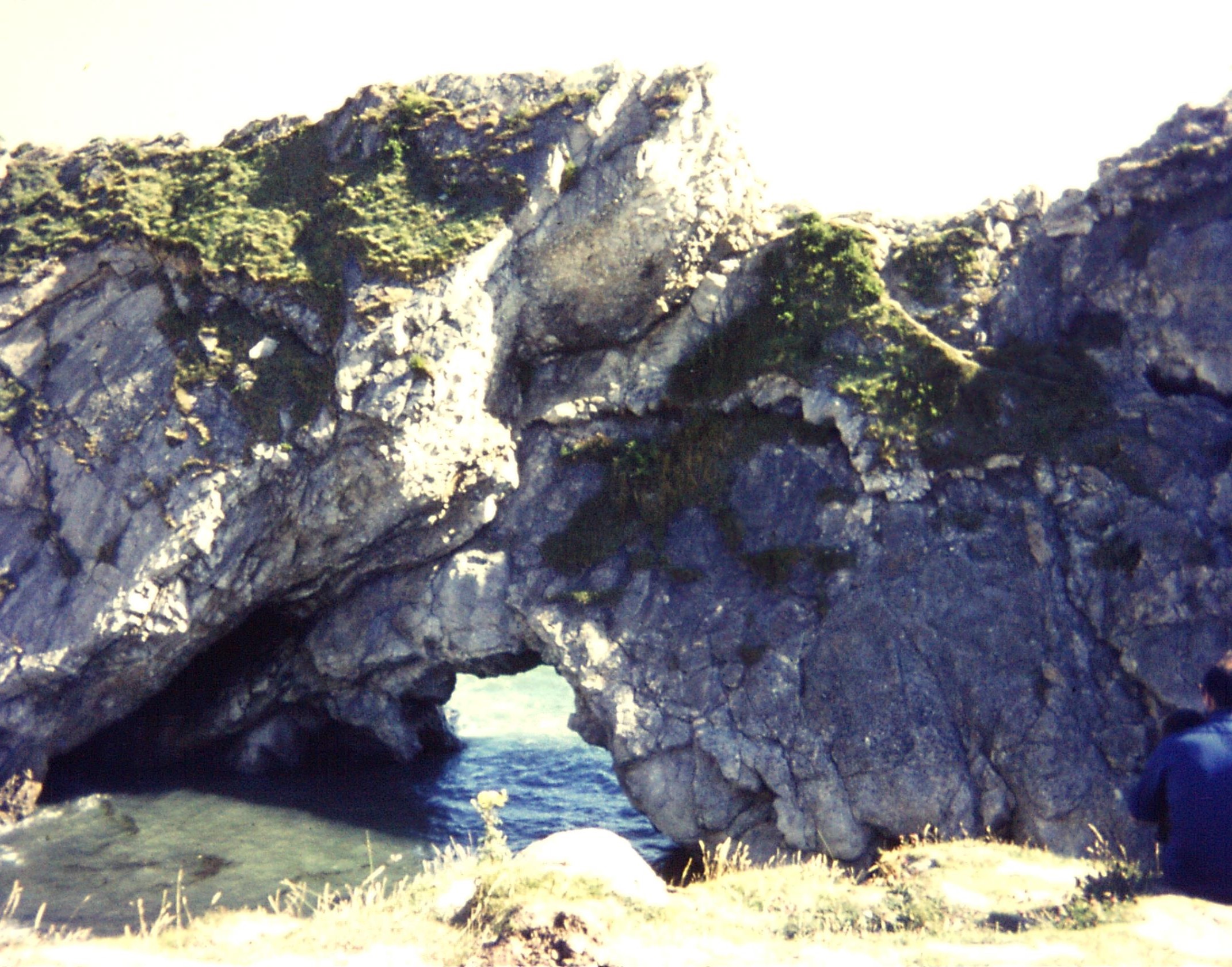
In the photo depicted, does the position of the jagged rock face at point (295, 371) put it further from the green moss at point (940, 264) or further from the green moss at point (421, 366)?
the green moss at point (940, 264)

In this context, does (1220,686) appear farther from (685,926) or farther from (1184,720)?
(685,926)

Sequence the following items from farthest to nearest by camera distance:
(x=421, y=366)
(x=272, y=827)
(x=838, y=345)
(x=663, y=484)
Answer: (x=663, y=484) → (x=838, y=345) → (x=272, y=827) → (x=421, y=366)

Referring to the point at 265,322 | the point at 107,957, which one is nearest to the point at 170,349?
the point at 265,322

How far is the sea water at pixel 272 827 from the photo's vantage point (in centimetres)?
1611

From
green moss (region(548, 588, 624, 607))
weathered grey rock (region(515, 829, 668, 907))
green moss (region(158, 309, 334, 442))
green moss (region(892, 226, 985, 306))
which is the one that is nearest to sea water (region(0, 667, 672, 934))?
green moss (region(548, 588, 624, 607))

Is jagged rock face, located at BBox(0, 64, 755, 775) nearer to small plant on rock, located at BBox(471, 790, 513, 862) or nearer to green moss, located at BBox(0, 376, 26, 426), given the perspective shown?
green moss, located at BBox(0, 376, 26, 426)

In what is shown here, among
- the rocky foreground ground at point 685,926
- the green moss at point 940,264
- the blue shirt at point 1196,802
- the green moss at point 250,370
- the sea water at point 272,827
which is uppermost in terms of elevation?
the green moss at point 940,264

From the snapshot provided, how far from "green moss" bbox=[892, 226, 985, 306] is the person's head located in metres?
Result: 14.7

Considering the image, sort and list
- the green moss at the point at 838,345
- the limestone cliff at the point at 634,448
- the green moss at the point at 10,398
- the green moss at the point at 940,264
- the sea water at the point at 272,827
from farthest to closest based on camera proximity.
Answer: the green moss at the point at 940,264 < the green moss at the point at 10,398 < the green moss at the point at 838,345 < the limestone cliff at the point at 634,448 < the sea water at the point at 272,827

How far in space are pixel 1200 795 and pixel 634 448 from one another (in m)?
14.9

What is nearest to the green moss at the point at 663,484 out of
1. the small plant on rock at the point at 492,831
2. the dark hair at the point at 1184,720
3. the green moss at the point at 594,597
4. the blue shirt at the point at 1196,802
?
the green moss at the point at 594,597

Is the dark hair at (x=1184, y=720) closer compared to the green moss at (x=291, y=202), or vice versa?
the dark hair at (x=1184, y=720)

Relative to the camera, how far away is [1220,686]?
25.5ft

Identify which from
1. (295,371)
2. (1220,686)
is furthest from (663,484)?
(1220,686)
